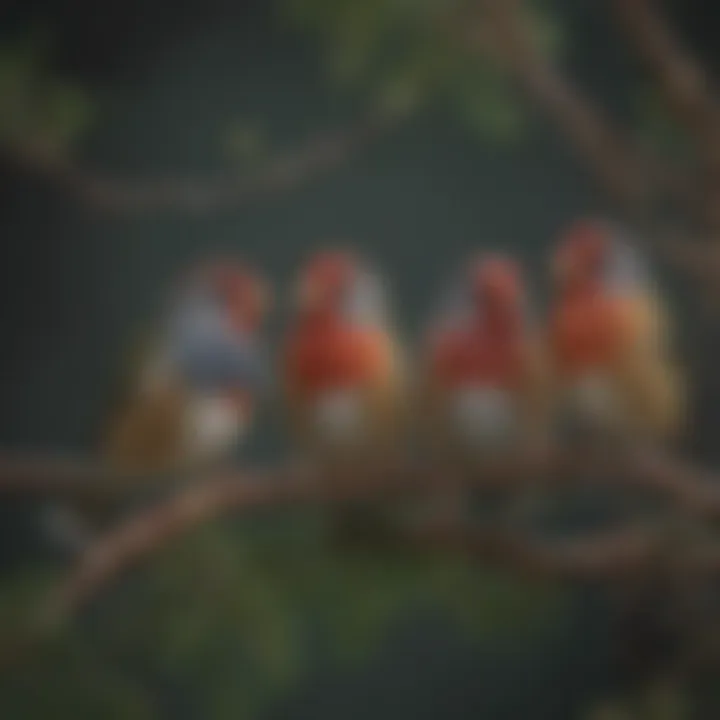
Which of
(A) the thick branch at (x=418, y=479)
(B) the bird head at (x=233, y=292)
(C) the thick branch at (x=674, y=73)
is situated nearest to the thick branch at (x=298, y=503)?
(A) the thick branch at (x=418, y=479)

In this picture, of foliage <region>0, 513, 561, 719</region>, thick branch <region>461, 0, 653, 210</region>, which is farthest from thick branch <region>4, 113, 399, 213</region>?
foliage <region>0, 513, 561, 719</region>

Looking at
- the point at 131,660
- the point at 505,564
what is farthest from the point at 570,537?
the point at 131,660

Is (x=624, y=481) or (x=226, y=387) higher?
(x=226, y=387)

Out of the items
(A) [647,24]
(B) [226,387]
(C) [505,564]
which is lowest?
(C) [505,564]

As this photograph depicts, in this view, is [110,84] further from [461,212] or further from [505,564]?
[505,564]

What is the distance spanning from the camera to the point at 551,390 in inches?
46.7

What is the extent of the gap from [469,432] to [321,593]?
14 centimetres

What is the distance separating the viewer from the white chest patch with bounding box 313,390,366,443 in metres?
1.18

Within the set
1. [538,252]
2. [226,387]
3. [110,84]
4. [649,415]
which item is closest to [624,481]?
[649,415]

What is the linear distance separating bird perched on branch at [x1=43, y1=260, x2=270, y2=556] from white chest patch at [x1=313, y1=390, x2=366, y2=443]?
0.14ft

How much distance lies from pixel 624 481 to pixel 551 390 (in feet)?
0.24

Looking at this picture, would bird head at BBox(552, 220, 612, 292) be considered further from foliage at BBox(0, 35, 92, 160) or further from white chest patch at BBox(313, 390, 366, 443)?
foliage at BBox(0, 35, 92, 160)

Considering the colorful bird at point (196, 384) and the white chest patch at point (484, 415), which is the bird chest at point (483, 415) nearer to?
the white chest patch at point (484, 415)

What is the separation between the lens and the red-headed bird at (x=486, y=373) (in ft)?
3.88
